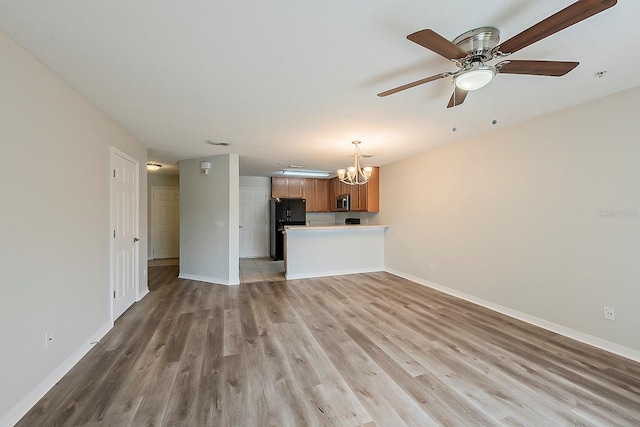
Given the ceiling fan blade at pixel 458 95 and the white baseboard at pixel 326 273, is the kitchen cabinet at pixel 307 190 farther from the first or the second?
the ceiling fan blade at pixel 458 95

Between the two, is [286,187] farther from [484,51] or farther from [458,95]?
[484,51]

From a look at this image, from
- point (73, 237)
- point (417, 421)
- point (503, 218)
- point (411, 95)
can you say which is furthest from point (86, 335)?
point (503, 218)

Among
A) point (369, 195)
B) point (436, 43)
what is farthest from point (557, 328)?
point (369, 195)

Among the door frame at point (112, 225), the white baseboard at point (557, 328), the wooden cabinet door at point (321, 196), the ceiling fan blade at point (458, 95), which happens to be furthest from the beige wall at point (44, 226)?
the wooden cabinet door at point (321, 196)

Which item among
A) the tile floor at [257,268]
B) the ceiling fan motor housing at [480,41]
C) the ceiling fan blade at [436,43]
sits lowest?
the tile floor at [257,268]

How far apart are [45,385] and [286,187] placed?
19.4ft

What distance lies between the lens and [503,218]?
329 centimetres

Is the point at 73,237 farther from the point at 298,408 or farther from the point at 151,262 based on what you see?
the point at 151,262

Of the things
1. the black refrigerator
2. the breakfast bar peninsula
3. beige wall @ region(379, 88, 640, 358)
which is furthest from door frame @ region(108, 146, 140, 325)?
beige wall @ region(379, 88, 640, 358)

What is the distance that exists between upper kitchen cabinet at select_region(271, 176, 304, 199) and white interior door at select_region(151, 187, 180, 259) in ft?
9.00

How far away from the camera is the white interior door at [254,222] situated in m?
7.36

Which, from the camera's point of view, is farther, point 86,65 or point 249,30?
point 86,65

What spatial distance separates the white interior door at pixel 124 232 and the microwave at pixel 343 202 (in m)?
4.26

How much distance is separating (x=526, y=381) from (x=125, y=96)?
160 inches
